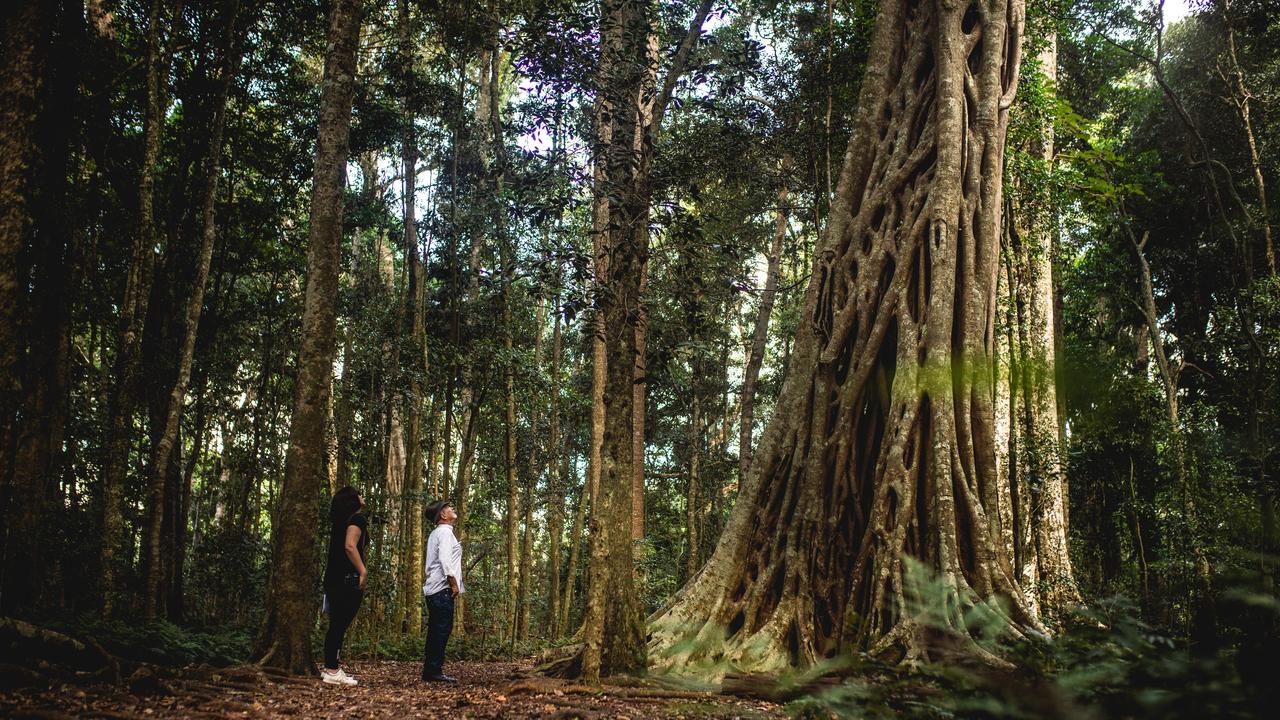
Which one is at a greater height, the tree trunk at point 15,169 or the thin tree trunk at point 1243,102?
the thin tree trunk at point 1243,102

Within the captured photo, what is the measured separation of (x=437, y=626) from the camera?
6.34m

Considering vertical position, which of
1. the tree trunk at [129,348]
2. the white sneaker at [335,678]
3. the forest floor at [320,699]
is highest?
the tree trunk at [129,348]

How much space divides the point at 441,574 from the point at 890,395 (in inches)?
162

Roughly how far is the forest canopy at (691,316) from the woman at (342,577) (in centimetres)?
22

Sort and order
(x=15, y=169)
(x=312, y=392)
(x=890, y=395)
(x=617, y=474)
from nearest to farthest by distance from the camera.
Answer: (x=15, y=169), (x=617, y=474), (x=312, y=392), (x=890, y=395)

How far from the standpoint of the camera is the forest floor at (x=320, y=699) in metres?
4.02

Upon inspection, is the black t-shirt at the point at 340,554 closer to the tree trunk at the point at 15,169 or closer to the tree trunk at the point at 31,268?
the tree trunk at the point at 31,268

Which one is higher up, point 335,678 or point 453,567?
point 453,567

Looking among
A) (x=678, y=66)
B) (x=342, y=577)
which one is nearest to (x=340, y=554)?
(x=342, y=577)

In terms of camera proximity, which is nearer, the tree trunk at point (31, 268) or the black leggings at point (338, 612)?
the tree trunk at point (31, 268)

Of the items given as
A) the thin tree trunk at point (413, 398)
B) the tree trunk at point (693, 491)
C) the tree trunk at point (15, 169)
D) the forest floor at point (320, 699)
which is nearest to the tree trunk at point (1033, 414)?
the forest floor at point (320, 699)

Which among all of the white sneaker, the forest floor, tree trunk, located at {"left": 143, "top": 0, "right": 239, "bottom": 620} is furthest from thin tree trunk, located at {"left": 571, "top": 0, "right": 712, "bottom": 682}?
tree trunk, located at {"left": 143, "top": 0, "right": 239, "bottom": 620}

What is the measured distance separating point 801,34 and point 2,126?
12700mm

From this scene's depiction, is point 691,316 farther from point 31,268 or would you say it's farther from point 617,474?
point 31,268
